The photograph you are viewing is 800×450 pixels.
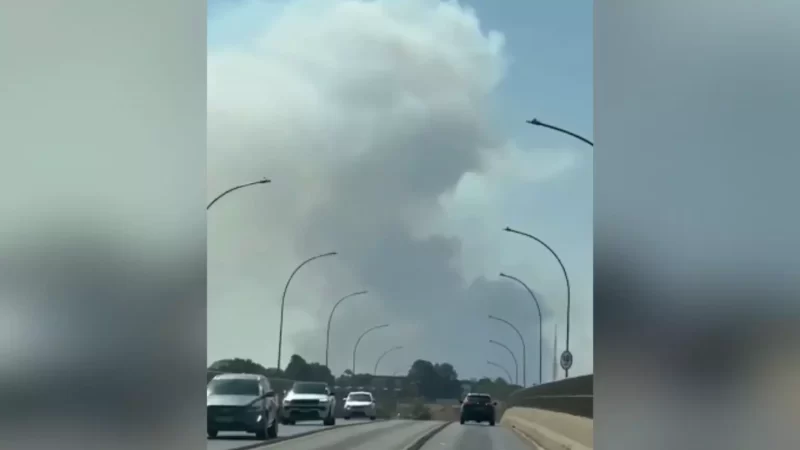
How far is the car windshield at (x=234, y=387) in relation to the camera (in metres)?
32.1

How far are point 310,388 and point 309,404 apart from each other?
1.06 m

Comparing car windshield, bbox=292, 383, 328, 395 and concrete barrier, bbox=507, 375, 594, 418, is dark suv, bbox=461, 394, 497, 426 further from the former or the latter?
car windshield, bbox=292, 383, 328, 395

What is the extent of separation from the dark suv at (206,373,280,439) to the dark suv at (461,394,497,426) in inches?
1352

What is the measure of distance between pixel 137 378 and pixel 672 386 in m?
2.38

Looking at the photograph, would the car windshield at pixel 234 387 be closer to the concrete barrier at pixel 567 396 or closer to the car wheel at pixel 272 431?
the car wheel at pixel 272 431

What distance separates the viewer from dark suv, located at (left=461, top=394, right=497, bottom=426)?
221 ft

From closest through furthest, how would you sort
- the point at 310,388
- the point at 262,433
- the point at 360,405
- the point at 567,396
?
the point at 262,433 → the point at 567,396 → the point at 310,388 → the point at 360,405

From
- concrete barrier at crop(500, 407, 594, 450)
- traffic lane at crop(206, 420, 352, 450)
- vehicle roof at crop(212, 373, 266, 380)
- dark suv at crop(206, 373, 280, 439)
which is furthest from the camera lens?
vehicle roof at crop(212, 373, 266, 380)

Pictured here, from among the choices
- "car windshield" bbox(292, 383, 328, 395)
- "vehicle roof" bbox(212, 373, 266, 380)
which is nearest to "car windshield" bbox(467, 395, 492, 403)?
"car windshield" bbox(292, 383, 328, 395)

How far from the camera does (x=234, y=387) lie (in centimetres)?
3253

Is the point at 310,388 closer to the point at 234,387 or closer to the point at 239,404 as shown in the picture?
the point at 239,404

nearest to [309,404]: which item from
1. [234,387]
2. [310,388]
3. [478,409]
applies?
[310,388]

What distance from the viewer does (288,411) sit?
53.8 metres

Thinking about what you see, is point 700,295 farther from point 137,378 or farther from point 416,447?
point 416,447
